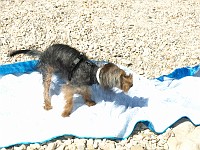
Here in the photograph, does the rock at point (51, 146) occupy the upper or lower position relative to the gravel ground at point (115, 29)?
lower

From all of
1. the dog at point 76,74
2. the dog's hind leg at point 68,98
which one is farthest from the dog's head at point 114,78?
the dog's hind leg at point 68,98

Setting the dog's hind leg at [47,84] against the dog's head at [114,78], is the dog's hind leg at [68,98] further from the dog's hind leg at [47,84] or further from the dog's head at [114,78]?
the dog's head at [114,78]

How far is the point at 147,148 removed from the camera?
587 centimetres

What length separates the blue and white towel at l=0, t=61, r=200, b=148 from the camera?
6.02 metres

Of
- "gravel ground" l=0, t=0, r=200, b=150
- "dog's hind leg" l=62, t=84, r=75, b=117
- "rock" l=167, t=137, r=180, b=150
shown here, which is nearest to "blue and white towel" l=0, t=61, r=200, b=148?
"dog's hind leg" l=62, t=84, r=75, b=117

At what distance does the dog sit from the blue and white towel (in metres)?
0.27

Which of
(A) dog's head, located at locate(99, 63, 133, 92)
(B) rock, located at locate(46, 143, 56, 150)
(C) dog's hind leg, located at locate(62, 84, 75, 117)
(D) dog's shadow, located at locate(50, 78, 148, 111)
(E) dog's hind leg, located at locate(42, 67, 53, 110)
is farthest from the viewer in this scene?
(D) dog's shadow, located at locate(50, 78, 148, 111)

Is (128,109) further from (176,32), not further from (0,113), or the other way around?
(176,32)

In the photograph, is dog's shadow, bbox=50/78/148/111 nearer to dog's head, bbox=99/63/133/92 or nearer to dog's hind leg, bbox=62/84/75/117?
dog's hind leg, bbox=62/84/75/117

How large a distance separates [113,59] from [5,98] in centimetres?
297

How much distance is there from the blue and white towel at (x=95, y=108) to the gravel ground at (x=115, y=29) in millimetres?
898

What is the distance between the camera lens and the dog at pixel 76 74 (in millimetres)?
5926

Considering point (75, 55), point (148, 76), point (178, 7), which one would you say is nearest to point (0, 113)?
point (75, 55)

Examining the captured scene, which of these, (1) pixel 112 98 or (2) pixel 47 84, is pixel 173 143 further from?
(2) pixel 47 84
